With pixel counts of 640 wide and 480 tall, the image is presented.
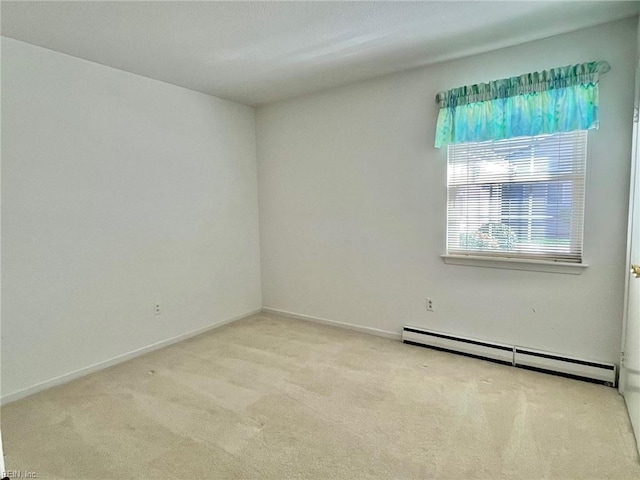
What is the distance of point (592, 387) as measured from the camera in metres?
2.60

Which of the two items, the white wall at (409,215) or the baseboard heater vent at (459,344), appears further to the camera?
the baseboard heater vent at (459,344)

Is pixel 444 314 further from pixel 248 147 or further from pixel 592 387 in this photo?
pixel 248 147

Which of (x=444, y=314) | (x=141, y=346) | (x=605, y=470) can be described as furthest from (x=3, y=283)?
(x=605, y=470)

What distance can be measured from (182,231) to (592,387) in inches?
144

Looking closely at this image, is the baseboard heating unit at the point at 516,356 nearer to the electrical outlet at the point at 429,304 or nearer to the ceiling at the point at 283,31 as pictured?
the electrical outlet at the point at 429,304

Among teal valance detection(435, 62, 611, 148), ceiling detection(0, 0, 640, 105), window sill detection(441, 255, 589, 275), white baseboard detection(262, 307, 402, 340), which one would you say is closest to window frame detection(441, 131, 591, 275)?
window sill detection(441, 255, 589, 275)

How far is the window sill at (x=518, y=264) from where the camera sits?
8.96 feet

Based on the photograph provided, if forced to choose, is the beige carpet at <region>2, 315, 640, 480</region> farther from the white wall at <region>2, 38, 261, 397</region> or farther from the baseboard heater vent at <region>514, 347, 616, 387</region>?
the white wall at <region>2, 38, 261, 397</region>

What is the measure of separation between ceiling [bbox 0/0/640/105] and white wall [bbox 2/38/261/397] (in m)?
0.34

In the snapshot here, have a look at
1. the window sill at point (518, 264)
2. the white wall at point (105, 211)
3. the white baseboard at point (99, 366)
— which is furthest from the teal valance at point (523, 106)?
the white baseboard at point (99, 366)

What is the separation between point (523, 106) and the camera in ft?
9.13

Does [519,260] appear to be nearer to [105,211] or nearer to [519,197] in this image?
[519,197]

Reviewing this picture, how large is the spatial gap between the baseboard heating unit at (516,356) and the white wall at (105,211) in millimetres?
2216

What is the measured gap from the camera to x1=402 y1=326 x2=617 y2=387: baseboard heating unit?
265 centimetres
